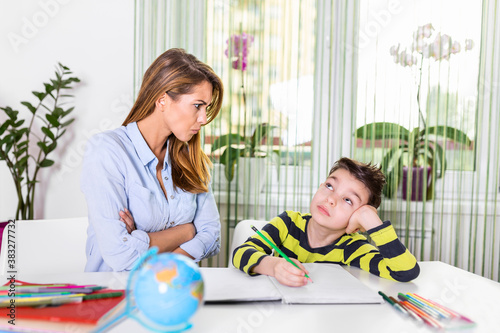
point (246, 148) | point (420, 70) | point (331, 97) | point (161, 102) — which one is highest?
point (420, 70)

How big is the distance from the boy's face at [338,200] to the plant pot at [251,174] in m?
0.88

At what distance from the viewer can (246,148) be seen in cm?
228

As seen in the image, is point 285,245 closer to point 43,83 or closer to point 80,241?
point 80,241

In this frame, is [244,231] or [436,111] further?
[436,111]

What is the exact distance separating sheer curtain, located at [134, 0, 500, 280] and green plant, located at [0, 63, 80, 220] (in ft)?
1.51

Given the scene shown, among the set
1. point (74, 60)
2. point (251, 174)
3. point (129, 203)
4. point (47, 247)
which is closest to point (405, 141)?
point (251, 174)

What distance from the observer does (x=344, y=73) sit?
7.43 feet

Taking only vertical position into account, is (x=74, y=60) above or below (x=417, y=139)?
above

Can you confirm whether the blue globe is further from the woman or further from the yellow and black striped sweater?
the woman

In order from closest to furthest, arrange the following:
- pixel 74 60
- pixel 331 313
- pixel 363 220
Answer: pixel 331 313
pixel 363 220
pixel 74 60

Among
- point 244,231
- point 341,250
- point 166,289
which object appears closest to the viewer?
point 166,289

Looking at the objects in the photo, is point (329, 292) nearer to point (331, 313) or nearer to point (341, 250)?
point (331, 313)

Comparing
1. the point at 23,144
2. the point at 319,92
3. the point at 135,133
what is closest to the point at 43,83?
the point at 23,144

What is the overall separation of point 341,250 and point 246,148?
1.00 m
